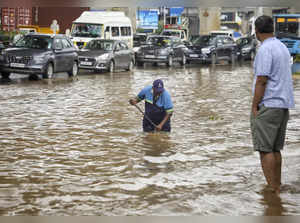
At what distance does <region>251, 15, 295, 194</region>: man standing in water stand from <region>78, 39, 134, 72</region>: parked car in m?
21.1

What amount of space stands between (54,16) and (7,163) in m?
47.4

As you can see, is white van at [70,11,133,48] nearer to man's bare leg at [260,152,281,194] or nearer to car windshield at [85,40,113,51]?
car windshield at [85,40,113,51]

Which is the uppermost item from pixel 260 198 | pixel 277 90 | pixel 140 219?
pixel 277 90

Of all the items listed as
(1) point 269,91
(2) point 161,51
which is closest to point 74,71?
(2) point 161,51

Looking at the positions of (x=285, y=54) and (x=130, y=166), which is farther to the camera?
(x=130, y=166)

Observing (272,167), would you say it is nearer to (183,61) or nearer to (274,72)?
(274,72)

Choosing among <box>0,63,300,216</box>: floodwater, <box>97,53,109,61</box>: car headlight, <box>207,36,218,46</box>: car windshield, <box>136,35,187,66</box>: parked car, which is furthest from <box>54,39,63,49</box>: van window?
<box>207,36,218,46</box>: car windshield

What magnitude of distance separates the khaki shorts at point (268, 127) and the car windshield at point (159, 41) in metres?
28.9

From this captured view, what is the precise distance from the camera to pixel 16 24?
50.6 m

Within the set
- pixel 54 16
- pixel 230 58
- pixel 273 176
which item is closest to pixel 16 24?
pixel 54 16

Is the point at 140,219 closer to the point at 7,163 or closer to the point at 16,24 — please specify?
the point at 7,163

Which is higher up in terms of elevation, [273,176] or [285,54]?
[285,54]

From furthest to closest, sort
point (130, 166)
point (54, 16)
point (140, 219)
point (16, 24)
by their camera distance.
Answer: point (54, 16) → point (16, 24) → point (130, 166) → point (140, 219)

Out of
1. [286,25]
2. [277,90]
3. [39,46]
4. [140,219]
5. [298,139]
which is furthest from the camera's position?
[286,25]
